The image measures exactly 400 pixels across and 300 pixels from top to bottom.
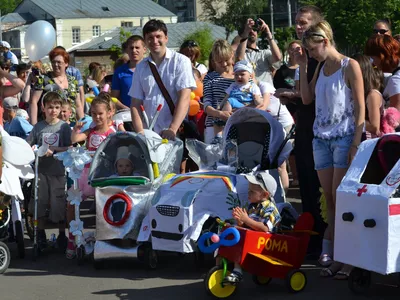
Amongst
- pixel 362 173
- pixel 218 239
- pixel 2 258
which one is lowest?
pixel 2 258

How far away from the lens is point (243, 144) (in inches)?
361

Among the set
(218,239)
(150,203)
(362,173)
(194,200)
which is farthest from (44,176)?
(362,173)

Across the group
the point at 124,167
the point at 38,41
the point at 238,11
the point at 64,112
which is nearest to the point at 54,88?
the point at 38,41

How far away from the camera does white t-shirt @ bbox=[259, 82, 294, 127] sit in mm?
10273

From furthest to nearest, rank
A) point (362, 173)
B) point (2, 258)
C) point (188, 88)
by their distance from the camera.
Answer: point (188, 88) → point (2, 258) → point (362, 173)

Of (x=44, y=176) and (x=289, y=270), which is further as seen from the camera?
(x=44, y=176)

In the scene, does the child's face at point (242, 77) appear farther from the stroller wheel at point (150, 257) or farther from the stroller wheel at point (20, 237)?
the stroller wheel at point (20, 237)

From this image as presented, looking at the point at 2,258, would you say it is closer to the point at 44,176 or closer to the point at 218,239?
the point at 44,176

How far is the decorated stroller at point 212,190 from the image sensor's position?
8062 millimetres

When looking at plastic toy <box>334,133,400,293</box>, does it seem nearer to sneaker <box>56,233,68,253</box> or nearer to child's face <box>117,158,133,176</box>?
child's face <box>117,158,133,176</box>

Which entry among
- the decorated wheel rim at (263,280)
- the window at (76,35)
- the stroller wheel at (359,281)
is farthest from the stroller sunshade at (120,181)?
the window at (76,35)

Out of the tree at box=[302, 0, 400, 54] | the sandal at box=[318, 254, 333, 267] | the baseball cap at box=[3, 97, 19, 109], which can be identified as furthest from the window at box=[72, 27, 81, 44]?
the sandal at box=[318, 254, 333, 267]

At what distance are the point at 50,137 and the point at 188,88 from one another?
5.19 ft

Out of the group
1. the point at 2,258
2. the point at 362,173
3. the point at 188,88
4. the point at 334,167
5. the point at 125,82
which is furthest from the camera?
the point at 125,82
